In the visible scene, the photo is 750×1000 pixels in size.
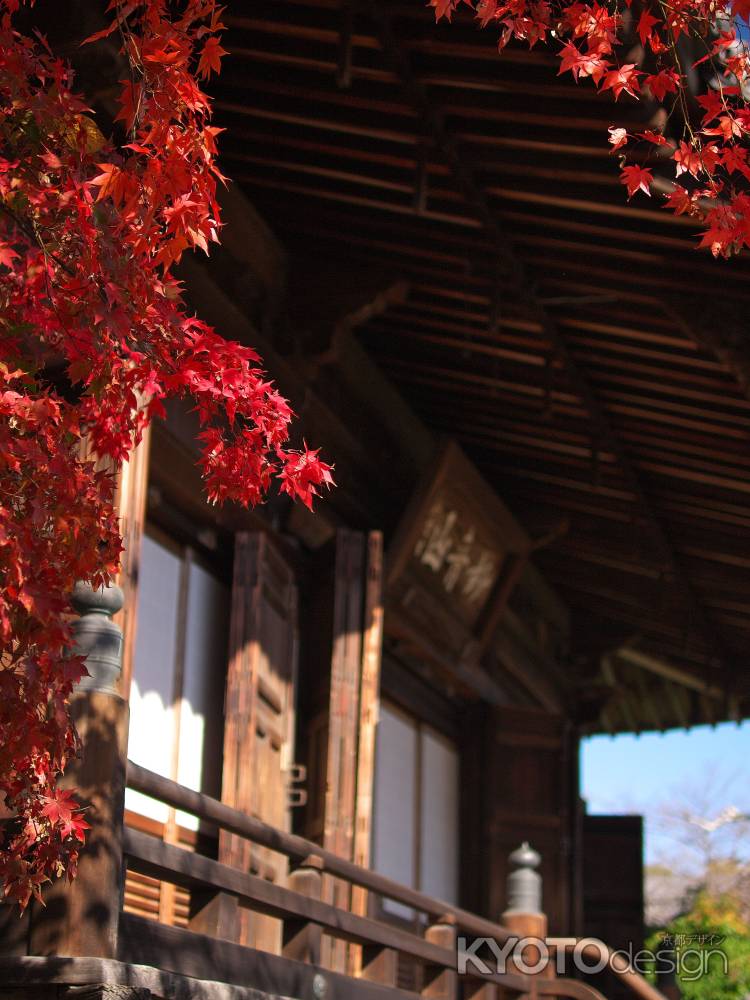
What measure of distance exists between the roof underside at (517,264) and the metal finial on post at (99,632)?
206cm

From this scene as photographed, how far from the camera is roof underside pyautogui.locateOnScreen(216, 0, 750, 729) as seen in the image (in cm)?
515

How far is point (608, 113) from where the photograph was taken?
4.96m

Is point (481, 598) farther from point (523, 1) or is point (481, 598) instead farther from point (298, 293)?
point (523, 1)

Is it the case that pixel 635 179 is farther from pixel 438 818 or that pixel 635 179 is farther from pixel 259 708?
pixel 438 818

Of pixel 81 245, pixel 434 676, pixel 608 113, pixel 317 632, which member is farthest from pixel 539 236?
pixel 434 676

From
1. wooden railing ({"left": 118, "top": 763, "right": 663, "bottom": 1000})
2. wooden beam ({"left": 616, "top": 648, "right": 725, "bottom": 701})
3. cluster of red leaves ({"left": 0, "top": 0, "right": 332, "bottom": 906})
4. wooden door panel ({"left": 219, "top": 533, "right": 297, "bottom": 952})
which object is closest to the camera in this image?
cluster of red leaves ({"left": 0, "top": 0, "right": 332, "bottom": 906})

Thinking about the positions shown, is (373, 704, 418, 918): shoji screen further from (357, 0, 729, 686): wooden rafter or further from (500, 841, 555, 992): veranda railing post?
(357, 0, 729, 686): wooden rafter

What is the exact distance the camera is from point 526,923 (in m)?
7.30

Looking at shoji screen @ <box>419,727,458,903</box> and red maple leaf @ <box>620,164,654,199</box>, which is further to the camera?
shoji screen @ <box>419,727,458,903</box>

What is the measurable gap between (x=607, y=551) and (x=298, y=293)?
3673 millimetres

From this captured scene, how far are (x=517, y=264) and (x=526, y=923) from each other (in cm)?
342

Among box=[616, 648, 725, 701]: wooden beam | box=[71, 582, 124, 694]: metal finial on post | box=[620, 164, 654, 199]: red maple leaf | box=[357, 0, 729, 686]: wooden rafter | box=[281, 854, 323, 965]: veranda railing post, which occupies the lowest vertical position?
box=[281, 854, 323, 965]: veranda railing post
